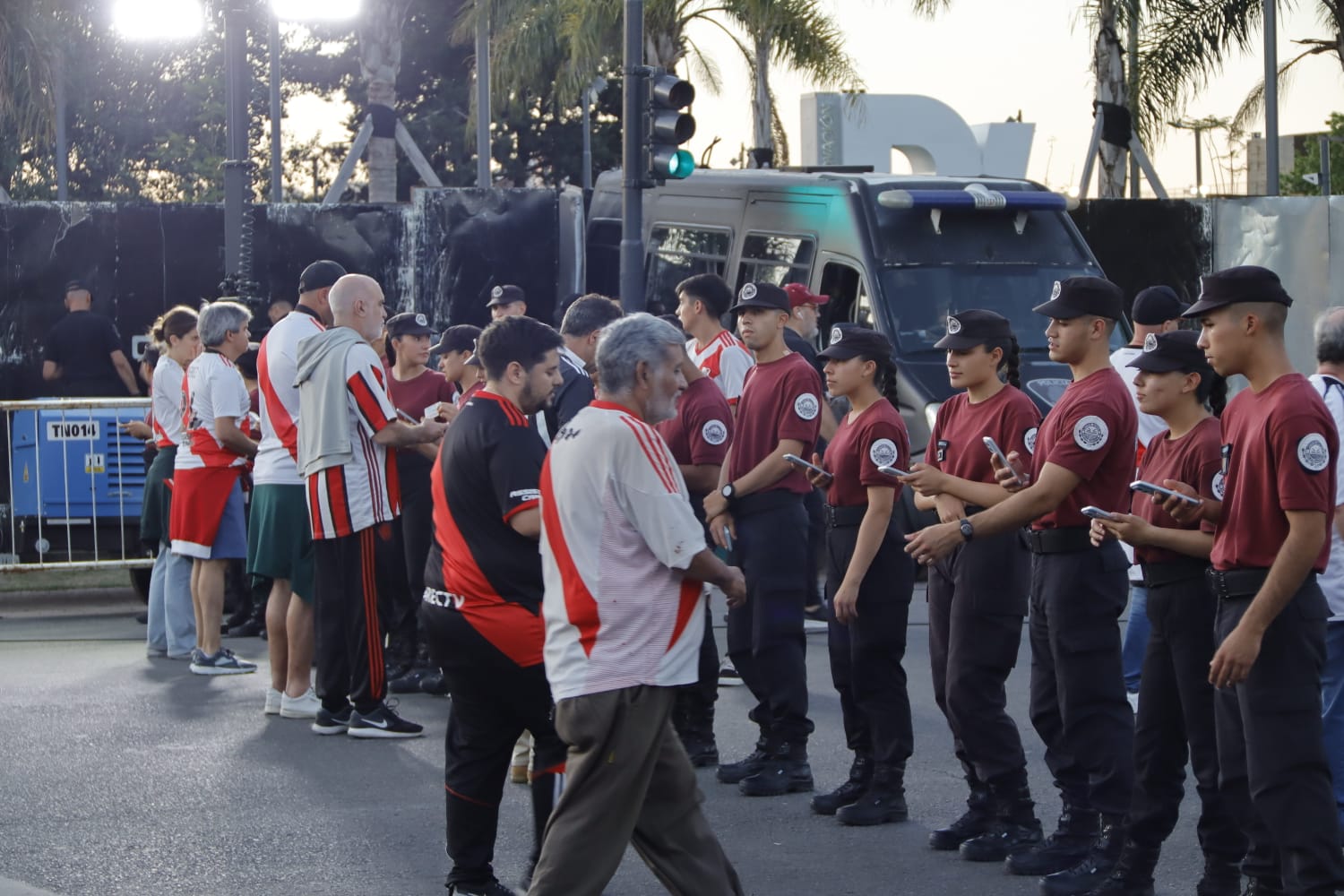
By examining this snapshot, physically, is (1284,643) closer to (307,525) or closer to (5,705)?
(307,525)

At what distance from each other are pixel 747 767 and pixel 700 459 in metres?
1.24

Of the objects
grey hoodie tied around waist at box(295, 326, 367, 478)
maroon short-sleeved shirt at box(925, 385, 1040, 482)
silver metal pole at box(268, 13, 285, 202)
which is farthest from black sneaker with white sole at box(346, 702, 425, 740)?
silver metal pole at box(268, 13, 285, 202)

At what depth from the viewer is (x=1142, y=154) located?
→ 71.1 feet

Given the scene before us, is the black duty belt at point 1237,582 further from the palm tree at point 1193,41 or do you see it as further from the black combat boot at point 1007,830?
the palm tree at point 1193,41

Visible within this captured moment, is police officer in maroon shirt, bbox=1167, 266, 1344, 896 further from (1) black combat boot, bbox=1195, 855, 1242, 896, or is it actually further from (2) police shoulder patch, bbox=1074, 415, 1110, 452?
(2) police shoulder patch, bbox=1074, 415, 1110, 452

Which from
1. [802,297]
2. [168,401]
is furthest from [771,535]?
[168,401]

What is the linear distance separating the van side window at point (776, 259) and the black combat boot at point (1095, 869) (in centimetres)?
790

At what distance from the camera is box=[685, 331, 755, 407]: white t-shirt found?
8.36 m

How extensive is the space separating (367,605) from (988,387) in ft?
10.1

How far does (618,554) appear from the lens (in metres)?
4.70

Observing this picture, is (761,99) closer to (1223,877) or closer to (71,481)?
(71,481)

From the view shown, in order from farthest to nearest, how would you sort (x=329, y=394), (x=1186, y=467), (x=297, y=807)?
1. (x=329, y=394)
2. (x=297, y=807)
3. (x=1186, y=467)

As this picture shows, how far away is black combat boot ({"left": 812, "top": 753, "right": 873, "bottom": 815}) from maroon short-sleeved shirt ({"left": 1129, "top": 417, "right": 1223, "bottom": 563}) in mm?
1663

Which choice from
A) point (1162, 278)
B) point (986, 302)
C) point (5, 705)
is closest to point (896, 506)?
point (5, 705)
